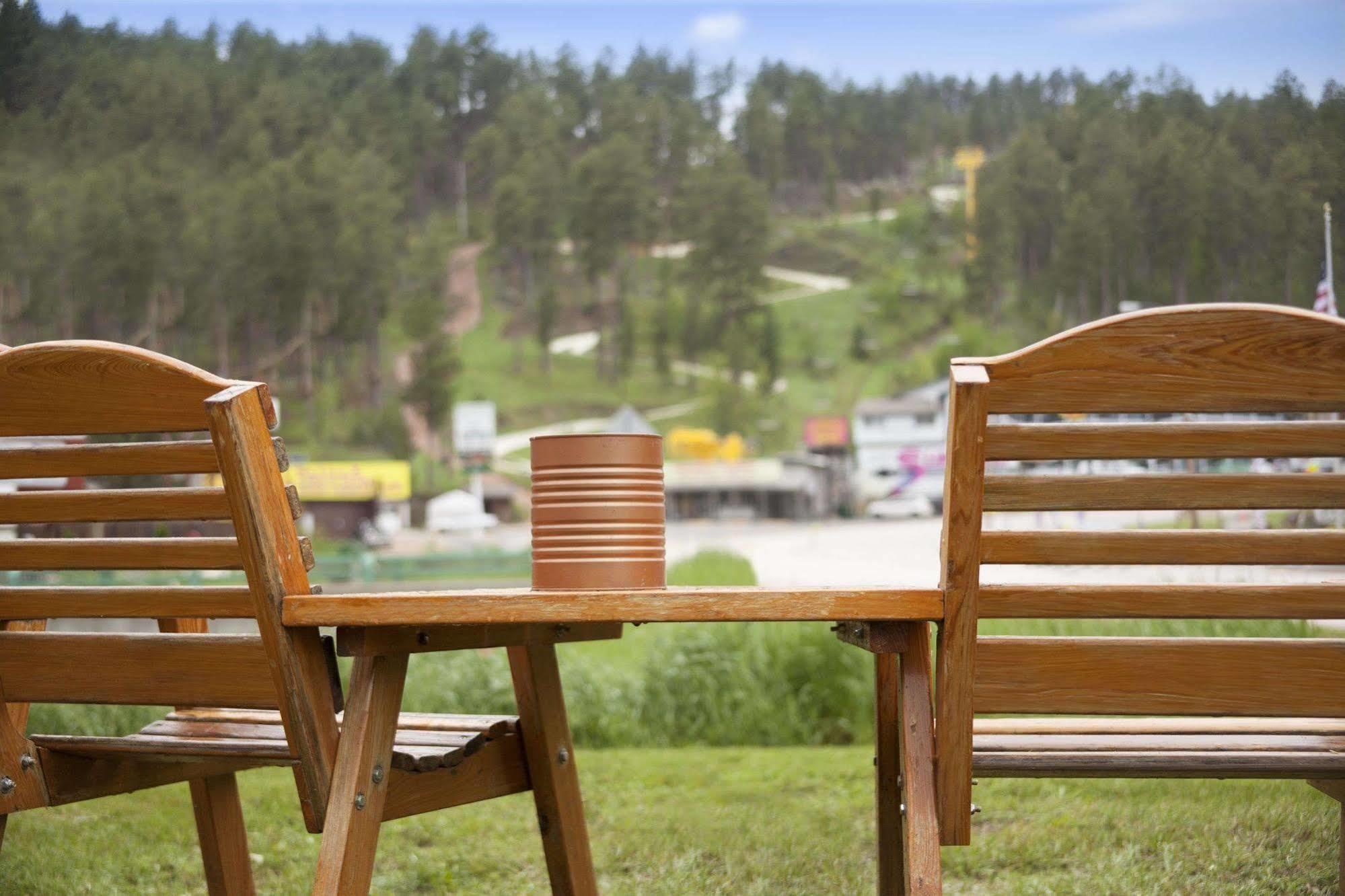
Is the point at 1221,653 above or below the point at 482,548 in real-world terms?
above

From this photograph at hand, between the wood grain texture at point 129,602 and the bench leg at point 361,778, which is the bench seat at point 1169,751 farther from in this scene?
the wood grain texture at point 129,602

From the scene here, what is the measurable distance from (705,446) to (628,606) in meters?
15.1

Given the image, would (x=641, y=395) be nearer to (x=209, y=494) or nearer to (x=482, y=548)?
(x=482, y=548)

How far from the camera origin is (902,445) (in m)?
13.6

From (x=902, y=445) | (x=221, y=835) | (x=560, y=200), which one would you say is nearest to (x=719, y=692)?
(x=221, y=835)

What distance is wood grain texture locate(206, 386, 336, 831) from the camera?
3.56 feet

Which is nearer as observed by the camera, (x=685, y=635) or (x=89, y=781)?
(x=89, y=781)

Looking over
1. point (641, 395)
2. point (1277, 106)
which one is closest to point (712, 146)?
point (641, 395)

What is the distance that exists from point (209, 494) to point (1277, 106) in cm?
528

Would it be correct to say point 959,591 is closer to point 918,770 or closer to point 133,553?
point 918,770

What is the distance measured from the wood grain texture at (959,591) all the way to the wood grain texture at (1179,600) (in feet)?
0.10

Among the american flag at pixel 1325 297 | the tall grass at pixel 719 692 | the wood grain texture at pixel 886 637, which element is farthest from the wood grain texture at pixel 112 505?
the american flag at pixel 1325 297

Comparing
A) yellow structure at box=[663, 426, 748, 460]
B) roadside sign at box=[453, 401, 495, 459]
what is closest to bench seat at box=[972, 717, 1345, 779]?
roadside sign at box=[453, 401, 495, 459]

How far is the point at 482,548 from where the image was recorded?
Result: 42.4 ft
